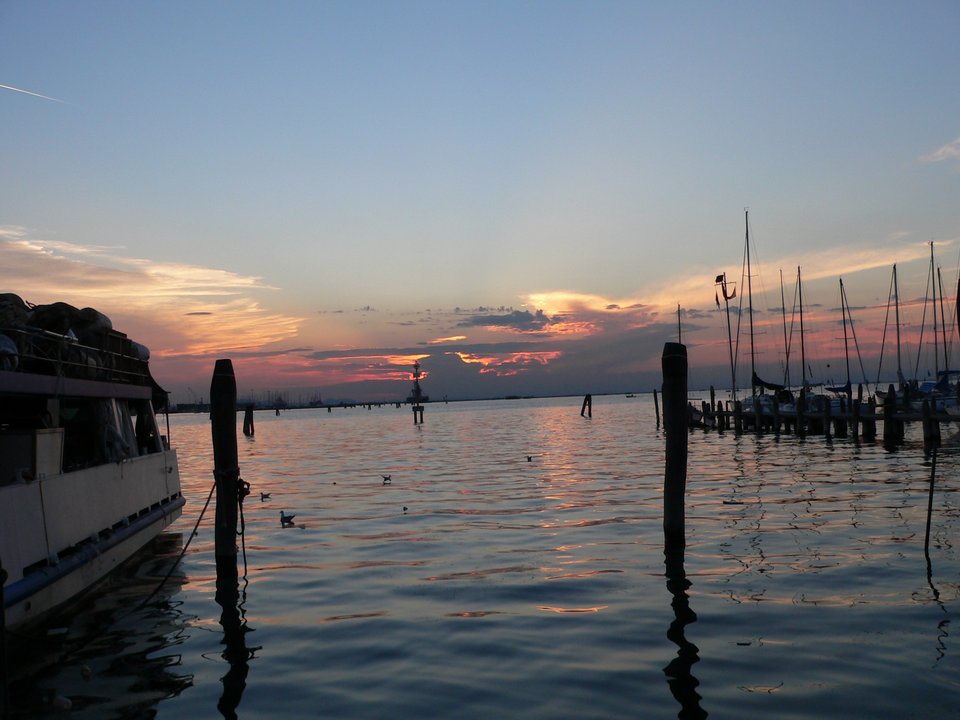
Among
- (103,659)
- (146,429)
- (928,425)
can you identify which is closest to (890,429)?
(928,425)

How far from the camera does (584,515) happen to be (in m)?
20.2

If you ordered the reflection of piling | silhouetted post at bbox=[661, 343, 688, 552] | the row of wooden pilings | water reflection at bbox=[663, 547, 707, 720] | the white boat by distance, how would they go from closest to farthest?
1. water reflection at bbox=[663, 547, 707, 720]
2. the white boat
3. silhouetted post at bbox=[661, 343, 688, 552]
4. the row of wooden pilings
5. the reflection of piling

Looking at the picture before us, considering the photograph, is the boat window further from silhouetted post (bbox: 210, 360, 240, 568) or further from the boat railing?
silhouetted post (bbox: 210, 360, 240, 568)

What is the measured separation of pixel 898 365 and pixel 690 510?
5626 centimetres

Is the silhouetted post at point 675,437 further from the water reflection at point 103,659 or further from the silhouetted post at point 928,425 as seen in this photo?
the silhouetted post at point 928,425

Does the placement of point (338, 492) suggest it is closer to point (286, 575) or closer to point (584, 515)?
point (584, 515)

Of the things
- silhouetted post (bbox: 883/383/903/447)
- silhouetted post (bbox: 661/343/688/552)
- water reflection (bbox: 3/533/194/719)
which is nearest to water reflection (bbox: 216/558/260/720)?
water reflection (bbox: 3/533/194/719)

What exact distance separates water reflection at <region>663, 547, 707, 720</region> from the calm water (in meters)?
0.04

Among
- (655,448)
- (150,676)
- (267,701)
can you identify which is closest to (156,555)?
(150,676)

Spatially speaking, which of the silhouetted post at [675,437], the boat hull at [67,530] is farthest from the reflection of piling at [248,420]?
the silhouetted post at [675,437]

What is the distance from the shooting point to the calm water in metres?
8.46

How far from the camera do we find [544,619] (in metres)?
11.1

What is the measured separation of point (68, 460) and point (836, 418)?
39220 mm

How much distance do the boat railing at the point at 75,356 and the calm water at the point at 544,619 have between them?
3.69 metres
